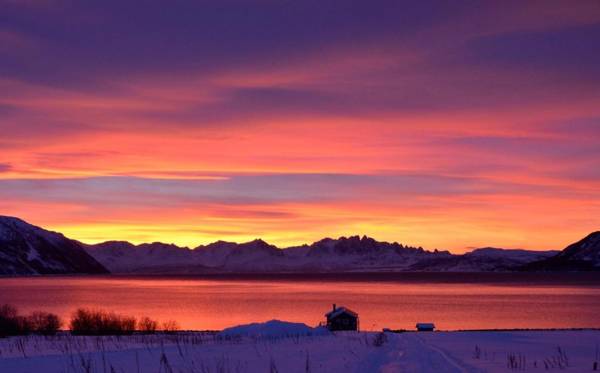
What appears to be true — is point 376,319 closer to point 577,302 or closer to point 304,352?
point 577,302

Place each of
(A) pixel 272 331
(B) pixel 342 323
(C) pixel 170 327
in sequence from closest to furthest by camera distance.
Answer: (A) pixel 272 331
(B) pixel 342 323
(C) pixel 170 327

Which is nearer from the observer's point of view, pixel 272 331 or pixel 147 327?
pixel 272 331

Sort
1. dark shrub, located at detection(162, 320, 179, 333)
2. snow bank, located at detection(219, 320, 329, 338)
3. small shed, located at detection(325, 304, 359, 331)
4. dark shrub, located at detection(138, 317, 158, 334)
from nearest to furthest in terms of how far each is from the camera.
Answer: snow bank, located at detection(219, 320, 329, 338) → dark shrub, located at detection(138, 317, 158, 334) → dark shrub, located at detection(162, 320, 179, 333) → small shed, located at detection(325, 304, 359, 331)

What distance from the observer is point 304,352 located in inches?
1068

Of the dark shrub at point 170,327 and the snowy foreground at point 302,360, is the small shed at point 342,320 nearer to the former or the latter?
the dark shrub at point 170,327

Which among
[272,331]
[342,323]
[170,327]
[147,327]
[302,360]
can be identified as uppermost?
[302,360]

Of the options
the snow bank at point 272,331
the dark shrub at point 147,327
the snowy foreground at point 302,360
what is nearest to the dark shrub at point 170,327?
the dark shrub at point 147,327

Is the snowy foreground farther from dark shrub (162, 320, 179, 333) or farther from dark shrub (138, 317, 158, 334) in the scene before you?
dark shrub (162, 320, 179, 333)

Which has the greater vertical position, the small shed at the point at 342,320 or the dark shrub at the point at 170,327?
the small shed at the point at 342,320

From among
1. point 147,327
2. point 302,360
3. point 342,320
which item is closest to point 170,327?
point 147,327

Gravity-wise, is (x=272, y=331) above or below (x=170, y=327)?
above

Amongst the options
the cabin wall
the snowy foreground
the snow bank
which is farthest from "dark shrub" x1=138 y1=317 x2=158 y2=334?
the snowy foreground

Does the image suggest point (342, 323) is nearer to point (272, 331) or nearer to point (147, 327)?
point (147, 327)

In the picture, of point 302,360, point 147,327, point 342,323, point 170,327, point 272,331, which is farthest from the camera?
point 170,327
